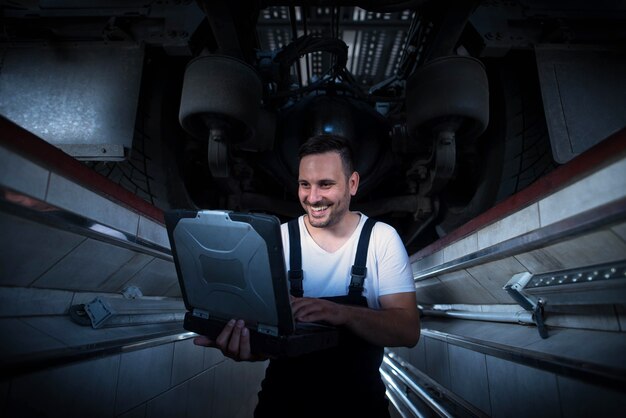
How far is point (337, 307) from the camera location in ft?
3.76

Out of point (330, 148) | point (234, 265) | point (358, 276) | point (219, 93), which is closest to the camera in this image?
point (234, 265)

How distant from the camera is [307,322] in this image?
1127mm

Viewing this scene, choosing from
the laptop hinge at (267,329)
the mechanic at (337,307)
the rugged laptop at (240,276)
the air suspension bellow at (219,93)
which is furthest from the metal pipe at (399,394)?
the air suspension bellow at (219,93)

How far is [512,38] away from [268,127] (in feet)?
5.70

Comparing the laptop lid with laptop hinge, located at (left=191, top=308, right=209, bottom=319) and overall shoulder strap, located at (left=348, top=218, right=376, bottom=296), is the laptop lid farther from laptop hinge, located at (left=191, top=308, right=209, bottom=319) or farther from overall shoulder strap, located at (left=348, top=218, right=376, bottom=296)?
overall shoulder strap, located at (left=348, top=218, right=376, bottom=296)

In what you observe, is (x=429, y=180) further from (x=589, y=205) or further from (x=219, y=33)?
(x=589, y=205)

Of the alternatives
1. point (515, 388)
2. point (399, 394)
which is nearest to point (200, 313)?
point (515, 388)

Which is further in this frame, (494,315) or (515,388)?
(494,315)

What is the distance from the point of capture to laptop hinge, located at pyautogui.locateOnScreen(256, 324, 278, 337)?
1.01 meters

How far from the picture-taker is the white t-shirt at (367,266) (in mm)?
1350

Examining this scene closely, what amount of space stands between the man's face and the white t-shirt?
105 mm

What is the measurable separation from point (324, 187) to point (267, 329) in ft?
2.08

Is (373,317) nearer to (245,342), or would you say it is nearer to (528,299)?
(245,342)

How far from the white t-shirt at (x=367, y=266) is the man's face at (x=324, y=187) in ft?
0.34
